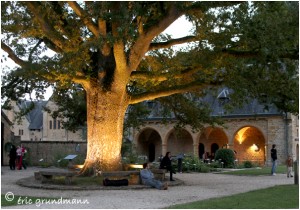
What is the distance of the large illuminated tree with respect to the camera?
1583cm

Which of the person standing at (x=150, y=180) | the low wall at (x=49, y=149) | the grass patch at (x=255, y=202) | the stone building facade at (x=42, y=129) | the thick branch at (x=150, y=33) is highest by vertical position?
the thick branch at (x=150, y=33)

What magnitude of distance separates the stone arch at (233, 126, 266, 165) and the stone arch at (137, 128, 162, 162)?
28.8 ft

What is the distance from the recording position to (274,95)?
18594 mm

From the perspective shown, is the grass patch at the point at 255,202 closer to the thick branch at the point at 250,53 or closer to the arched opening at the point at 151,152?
the thick branch at the point at 250,53

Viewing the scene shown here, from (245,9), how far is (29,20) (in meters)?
7.96

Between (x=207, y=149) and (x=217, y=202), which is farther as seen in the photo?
(x=207, y=149)

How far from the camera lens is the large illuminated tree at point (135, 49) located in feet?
51.9

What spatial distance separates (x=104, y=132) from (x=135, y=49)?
11.4 ft

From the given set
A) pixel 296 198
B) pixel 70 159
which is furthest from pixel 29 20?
pixel 70 159

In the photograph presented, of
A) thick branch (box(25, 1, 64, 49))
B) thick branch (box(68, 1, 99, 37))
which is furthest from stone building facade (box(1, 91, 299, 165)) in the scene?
thick branch (box(68, 1, 99, 37))

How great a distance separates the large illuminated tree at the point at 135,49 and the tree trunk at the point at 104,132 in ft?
0.13

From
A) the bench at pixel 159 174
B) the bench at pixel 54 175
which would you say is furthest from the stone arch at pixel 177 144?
the bench at pixel 54 175

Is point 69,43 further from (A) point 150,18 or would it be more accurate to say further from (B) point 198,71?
(B) point 198,71

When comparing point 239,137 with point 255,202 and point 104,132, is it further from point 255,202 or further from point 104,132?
point 255,202
